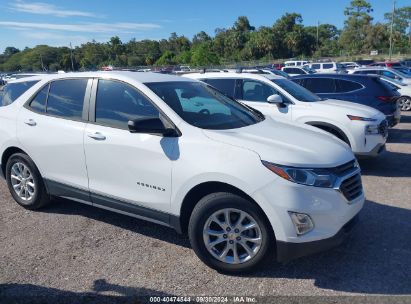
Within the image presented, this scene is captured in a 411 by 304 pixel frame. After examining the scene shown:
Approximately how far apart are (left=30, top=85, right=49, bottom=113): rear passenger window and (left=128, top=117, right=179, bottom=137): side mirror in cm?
167

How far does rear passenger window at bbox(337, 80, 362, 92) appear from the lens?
956 centimetres

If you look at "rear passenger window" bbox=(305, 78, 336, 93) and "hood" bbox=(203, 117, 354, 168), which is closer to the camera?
"hood" bbox=(203, 117, 354, 168)

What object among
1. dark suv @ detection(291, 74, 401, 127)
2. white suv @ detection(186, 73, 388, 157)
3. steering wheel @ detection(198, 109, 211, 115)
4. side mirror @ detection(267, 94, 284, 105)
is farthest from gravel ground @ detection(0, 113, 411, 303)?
dark suv @ detection(291, 74, 401, 127)

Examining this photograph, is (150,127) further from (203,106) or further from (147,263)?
(147,263)

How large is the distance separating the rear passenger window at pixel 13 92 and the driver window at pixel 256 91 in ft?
13.4

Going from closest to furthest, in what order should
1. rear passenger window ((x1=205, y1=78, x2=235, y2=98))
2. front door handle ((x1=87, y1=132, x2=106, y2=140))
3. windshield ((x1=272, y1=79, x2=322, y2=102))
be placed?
front door handle ((x1=87, y1=132, x2=106, y2=140)) < windshield ((x1=272, y1=79, x2=322, y2=102)) < rear passenger window ((x1=205, y1=78, x2=235, y2=98))

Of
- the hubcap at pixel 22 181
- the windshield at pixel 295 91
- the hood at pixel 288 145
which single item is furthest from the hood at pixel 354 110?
the hubcap at pixel 22 181

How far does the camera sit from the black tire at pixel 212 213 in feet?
10.8

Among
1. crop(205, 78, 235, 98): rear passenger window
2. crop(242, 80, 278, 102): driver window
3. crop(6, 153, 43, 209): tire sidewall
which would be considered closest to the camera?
crop(6, 153, 43, 209): tire sidewall

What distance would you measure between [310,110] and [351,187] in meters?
3.86

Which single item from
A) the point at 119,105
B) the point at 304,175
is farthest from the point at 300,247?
the point at 119,105

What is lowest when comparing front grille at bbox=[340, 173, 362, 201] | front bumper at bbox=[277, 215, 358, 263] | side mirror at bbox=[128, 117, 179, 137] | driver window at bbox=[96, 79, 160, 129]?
front bumper at bbox=[277, 215, 358, 263]

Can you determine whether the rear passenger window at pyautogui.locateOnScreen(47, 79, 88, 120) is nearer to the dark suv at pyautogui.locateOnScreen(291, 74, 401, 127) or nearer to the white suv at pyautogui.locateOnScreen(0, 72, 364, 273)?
the white suv at pyautogui.locateOnScreen(0, 72, 364, 273)

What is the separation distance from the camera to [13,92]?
209 inches
